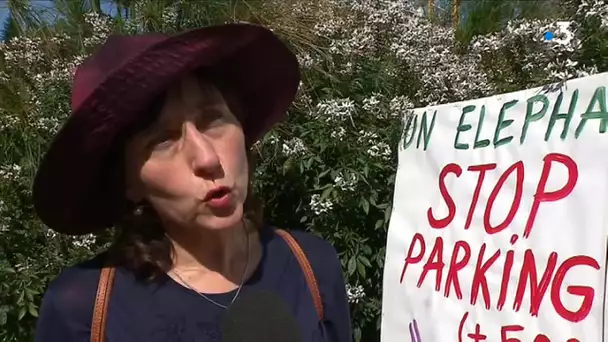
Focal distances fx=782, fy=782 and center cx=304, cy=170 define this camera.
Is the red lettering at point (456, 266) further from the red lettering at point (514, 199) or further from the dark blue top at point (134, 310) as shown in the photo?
the dark blue top at point (134, 310)

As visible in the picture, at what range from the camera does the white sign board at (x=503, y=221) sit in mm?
1275

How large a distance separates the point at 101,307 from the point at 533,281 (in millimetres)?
735

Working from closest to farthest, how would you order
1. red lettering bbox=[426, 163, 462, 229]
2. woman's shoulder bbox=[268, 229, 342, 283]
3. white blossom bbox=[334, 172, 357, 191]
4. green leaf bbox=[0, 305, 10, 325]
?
woman's shoulder bbox=[268, 229, 342, 283], red lettering bbox=[426, 163, 462, 229], white blossom bbox=[334, 172, 357, 191], green leaf bbox=[0, 305, 10, 325]

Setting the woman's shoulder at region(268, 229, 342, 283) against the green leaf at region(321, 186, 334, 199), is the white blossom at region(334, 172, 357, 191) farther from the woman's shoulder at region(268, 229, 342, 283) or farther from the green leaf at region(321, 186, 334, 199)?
the woman's shoulder at region(268, 229, 342, 283)

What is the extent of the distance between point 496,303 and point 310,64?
0.98 m

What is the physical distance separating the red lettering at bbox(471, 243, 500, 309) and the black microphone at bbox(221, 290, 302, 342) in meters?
0.48

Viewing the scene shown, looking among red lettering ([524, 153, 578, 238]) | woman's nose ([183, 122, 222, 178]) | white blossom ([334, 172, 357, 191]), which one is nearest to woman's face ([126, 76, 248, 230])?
woman's nose ([183, 122, 222, 178])

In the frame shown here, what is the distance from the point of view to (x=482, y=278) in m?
1.44

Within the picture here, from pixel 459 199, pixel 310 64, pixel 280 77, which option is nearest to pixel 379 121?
pixel 310 64

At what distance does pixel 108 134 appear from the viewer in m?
0.98

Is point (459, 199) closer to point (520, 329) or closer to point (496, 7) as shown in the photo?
point (520, 329)

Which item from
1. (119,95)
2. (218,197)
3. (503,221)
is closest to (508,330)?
(503,221)

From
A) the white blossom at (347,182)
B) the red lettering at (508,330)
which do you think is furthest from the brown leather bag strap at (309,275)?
the white blossom at (347,182)

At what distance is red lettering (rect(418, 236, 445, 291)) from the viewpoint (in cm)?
153
